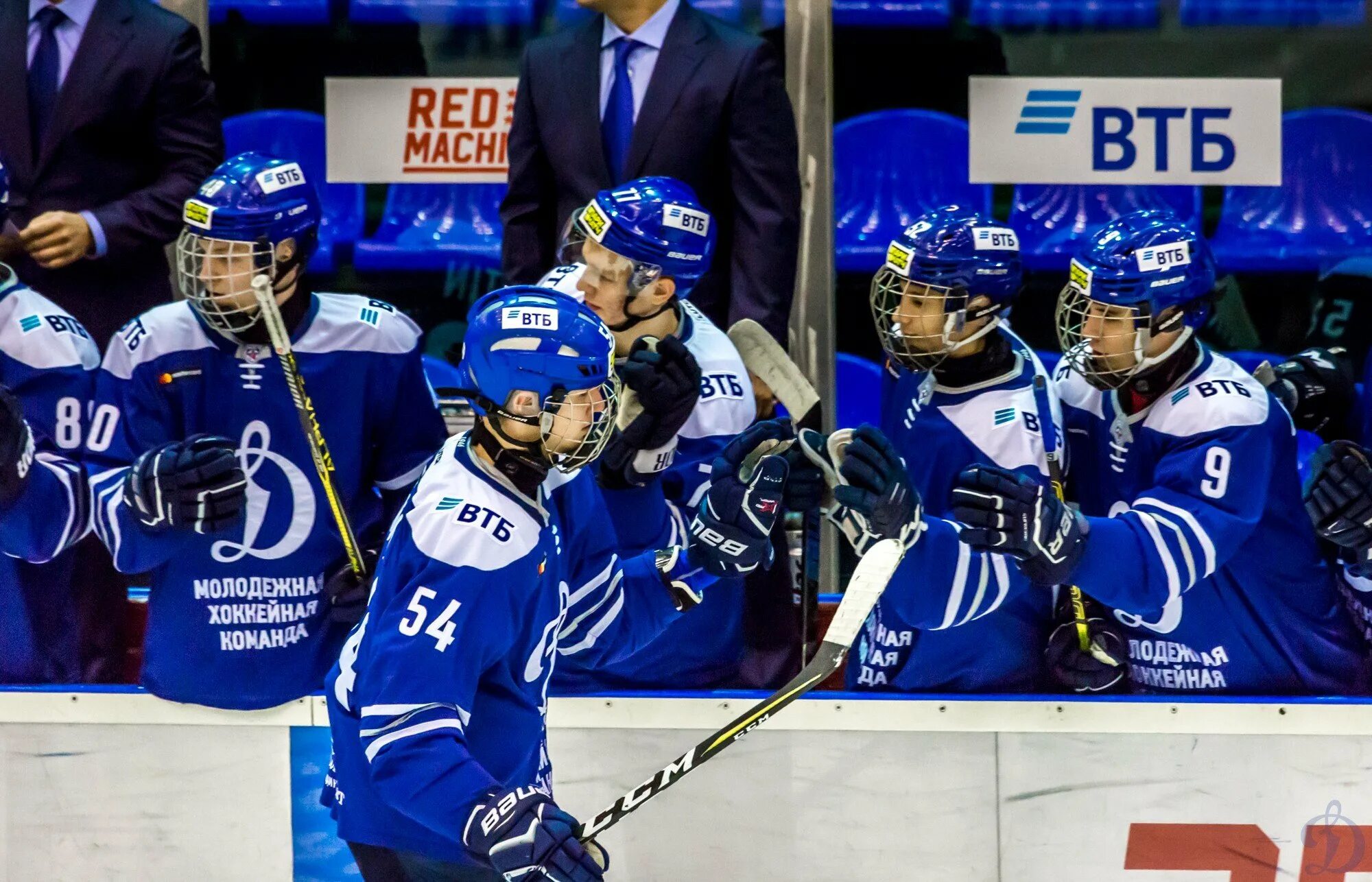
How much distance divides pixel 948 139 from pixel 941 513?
2212 mm

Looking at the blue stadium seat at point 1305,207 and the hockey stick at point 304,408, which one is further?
the blue stadium seat at point 1305,207

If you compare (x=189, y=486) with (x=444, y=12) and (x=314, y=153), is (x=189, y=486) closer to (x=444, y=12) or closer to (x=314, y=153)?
(x=314, y=153)

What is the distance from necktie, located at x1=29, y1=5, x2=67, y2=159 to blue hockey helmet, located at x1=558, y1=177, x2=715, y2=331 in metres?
1.27

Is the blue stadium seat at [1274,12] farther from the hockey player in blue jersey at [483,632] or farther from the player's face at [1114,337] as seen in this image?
the hockey player in blue jersey at [483,632]

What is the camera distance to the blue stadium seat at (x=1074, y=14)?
512 cm

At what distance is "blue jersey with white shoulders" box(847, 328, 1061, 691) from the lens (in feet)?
9.94

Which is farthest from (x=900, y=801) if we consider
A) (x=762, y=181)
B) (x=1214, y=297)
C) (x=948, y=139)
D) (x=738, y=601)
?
(x=948, y=139)

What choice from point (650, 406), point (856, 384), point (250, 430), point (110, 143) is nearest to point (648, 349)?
point (650, 406)

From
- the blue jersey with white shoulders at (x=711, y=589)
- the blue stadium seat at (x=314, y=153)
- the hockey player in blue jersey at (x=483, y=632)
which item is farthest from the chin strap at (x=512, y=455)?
the blue stadium seat at (x=314, y=153)

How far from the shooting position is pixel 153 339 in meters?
3.17

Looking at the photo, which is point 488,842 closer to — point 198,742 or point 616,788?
point 616,788

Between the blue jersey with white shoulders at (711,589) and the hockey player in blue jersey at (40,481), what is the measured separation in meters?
0.91

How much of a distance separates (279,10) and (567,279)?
2.39 m

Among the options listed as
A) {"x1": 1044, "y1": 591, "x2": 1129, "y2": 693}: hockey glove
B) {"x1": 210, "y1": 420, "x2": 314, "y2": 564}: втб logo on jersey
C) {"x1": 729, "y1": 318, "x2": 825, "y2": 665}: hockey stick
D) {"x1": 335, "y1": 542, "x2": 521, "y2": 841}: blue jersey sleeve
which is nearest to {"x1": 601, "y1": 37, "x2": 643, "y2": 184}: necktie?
{"x1": 729, "y1": 318, "x2": 825, "y2": 665}: hockey stick
